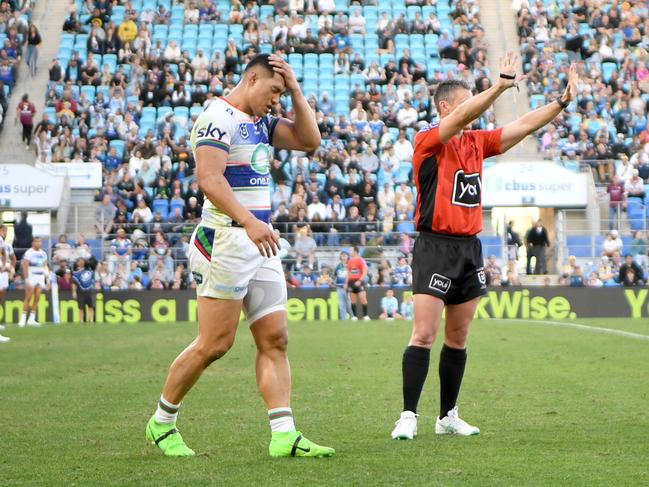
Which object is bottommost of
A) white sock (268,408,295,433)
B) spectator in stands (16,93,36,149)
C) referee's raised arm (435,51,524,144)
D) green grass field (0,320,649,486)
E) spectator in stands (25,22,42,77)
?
green grass field (0,320,649,486)

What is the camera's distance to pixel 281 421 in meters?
6.90

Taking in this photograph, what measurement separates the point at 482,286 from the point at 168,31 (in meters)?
32.0

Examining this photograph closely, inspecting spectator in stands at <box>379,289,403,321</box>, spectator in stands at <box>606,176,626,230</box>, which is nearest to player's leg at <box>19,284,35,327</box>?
spectator in stands at <box>379,289,403,321</box>

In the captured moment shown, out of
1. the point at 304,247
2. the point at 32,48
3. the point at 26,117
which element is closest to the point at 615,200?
the point at 304,247

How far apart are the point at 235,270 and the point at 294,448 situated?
41.9 inches

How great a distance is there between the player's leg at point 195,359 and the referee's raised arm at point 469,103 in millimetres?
1780

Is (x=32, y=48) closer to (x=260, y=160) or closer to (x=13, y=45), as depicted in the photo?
(x=13, y=45)

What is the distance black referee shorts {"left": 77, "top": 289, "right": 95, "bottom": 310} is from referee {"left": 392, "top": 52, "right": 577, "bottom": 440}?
20.5 metres

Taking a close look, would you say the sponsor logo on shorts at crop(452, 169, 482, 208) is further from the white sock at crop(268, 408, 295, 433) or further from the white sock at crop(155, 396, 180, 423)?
the white sock at crop(155, 396, 180, 423)

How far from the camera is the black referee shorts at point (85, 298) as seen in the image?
2756 cm

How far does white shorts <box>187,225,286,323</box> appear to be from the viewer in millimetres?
6793

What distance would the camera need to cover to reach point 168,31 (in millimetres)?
38625

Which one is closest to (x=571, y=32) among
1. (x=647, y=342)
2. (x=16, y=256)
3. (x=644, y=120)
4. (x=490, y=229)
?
(x=644, y=120)

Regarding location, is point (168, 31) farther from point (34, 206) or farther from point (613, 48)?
point (613, 48)
